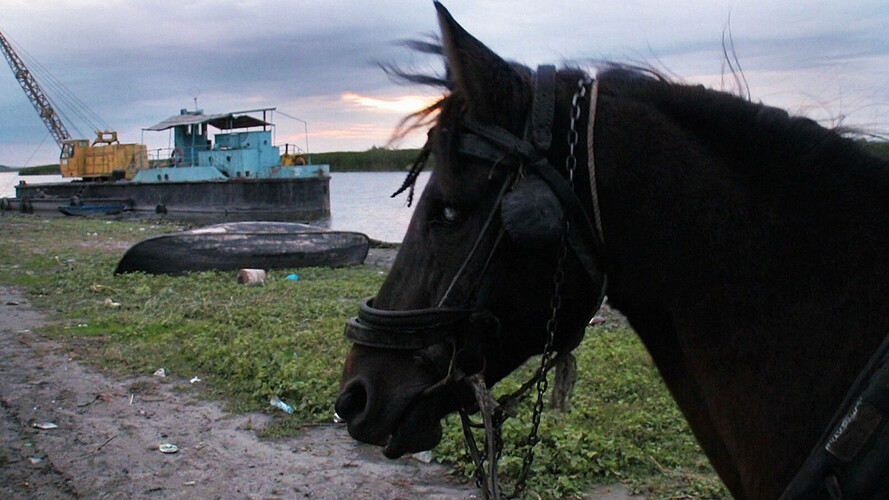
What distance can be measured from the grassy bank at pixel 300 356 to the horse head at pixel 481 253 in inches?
78.8

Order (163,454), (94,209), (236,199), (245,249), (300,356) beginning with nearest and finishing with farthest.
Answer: (163,454) → (300,356) → (245,249) → (236,199) → (94,209)

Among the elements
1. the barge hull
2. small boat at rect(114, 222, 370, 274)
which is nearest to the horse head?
small boat at rect(114, 222, 370, 274)

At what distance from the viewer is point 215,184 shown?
30078 mm

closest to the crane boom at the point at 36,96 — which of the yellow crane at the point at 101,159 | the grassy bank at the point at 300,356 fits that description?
the yellow crane at the point at 101,159

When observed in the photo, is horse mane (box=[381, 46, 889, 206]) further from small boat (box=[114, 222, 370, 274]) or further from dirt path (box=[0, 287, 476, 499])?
small boat (box=[114, 222, 370, 274])

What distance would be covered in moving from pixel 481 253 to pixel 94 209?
111 ft

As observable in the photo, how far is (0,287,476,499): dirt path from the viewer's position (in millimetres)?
3643

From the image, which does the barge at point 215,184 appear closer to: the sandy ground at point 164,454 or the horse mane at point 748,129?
the sandy ground at point 164,454

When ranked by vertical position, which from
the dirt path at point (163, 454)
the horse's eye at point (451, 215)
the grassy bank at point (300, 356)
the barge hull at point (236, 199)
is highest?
the horse's eye at point (451, 215)

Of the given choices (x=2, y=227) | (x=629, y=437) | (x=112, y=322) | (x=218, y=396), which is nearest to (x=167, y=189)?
(x=2, y=227)

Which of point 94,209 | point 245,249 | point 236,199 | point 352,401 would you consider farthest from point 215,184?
point 352,401

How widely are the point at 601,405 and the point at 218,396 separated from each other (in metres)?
2.81

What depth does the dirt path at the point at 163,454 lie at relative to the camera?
3643 mm

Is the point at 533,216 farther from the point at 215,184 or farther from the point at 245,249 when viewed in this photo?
the point at 215,184
